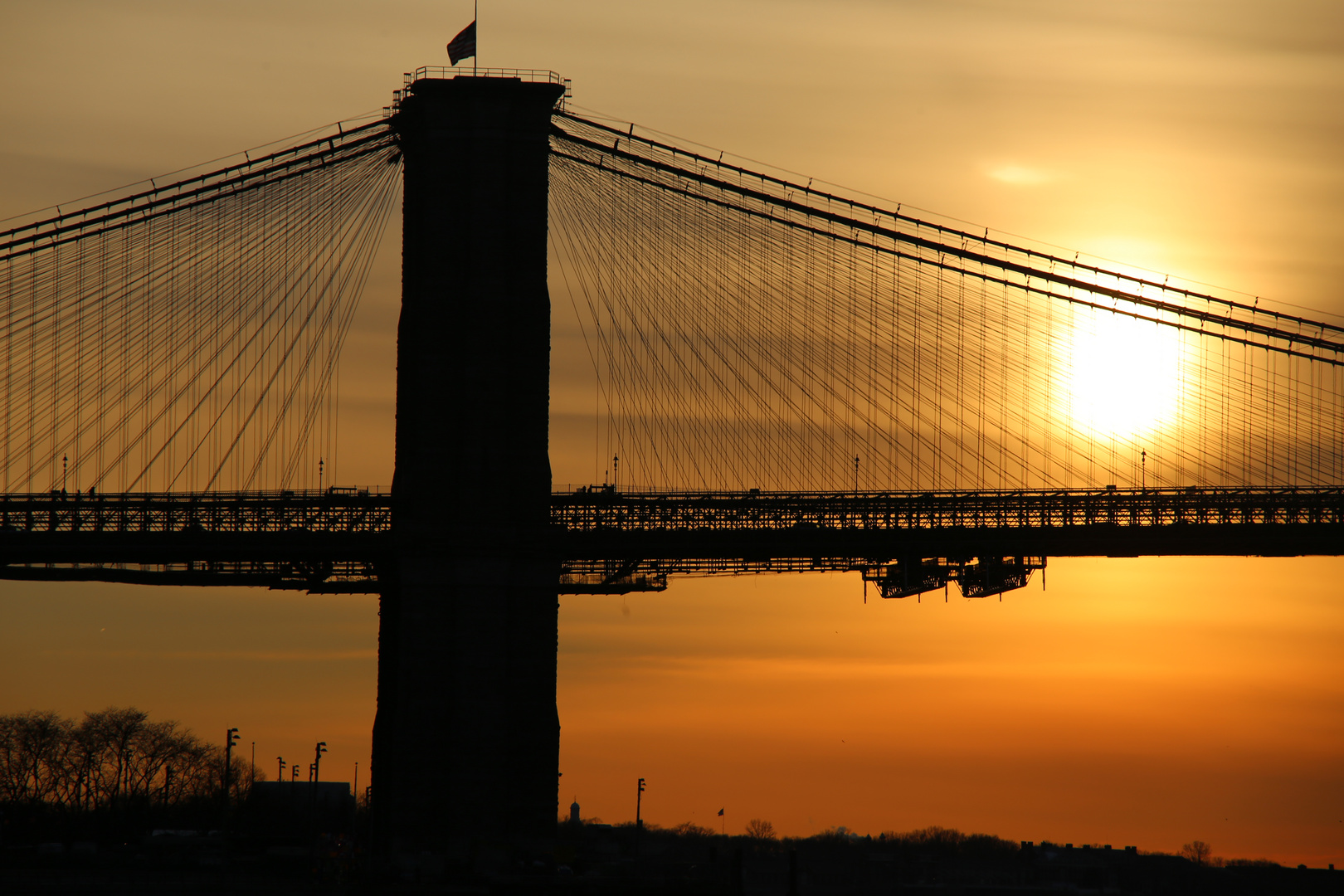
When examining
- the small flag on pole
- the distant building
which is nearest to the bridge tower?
the small flag on pole

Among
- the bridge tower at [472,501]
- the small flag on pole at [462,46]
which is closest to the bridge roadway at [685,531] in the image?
the bridge tower at [472,501]

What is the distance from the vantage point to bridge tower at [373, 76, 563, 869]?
74.8 m

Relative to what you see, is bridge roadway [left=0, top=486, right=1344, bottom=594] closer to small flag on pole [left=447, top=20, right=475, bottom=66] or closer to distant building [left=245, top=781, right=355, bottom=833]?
small flag on pole [left=447, top=20, right=475, bottom=66]

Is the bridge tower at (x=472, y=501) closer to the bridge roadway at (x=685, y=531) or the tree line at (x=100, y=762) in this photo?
the bridge roadway at (x=685, y=531)

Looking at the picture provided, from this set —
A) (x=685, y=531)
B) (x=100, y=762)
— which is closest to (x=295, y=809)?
(x=100, y=762)

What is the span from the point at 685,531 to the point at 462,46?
76.1ft

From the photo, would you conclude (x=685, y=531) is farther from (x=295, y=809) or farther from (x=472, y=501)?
(x=295, y=809)

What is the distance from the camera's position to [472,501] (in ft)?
251

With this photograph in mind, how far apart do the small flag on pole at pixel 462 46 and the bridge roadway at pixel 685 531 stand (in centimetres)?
1919

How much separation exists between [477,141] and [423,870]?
98.2 feet

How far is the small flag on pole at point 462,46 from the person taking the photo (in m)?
78.6

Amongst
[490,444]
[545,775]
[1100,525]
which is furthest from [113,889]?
[1100,525]

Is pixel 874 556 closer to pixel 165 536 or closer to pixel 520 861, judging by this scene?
pixel 520 861

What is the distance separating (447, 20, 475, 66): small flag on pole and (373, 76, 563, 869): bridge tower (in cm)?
188
